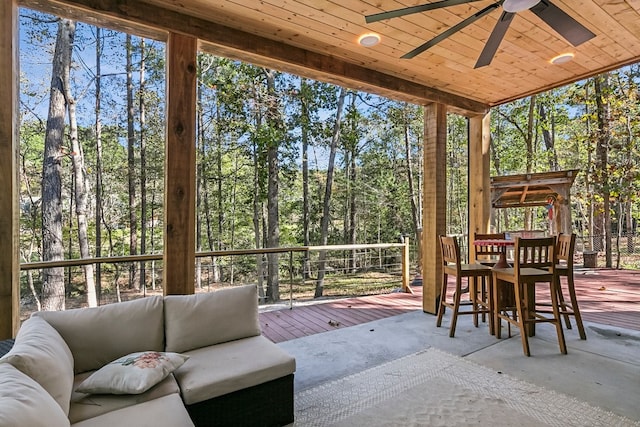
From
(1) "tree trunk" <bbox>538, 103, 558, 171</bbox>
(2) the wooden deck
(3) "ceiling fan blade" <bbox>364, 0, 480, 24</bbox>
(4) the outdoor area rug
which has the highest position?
(1) "tree trunk" <bbox>538, 103, 558, 171</bbox>

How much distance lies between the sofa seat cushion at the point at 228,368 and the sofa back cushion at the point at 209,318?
69mm

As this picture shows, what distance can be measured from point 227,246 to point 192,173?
347 inches

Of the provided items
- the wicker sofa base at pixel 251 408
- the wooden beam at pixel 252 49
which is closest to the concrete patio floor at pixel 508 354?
the wicker sofa base at pixel 251 408

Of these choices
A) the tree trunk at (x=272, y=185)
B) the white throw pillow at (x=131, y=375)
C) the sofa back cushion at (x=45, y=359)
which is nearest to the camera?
the sofa back cushion at (x=45, y=359)

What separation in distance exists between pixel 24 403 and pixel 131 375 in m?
0.62

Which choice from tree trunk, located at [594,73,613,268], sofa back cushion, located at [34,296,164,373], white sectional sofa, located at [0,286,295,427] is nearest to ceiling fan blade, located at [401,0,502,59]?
white sectional sofa, located at [0,286,295,427]

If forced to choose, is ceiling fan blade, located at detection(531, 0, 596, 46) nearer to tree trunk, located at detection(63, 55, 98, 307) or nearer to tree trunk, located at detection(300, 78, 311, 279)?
tree trunk, located at detection(300, 78, 311, 279)

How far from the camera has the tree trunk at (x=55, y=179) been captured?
6.18 m

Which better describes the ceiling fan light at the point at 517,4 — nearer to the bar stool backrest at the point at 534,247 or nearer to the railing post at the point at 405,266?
the bar stool backrest at the point at 534,247

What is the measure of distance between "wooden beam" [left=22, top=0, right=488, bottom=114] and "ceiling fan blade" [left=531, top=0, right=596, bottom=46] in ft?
5.66

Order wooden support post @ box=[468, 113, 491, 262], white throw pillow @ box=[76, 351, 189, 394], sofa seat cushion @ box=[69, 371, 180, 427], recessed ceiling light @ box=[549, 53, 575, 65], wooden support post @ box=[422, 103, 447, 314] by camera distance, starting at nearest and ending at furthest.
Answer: sofa seat cushion @ box=[69, 371, 180, 427] → white throw pillow @ box=[76, 351, 189, 394] → recessed ceiling light @ box=[549, 53, 575, 65] → wooden support post @ box=[422, 103, 447, 314] → wooden support post @ box=[468, 113, 491, 262]

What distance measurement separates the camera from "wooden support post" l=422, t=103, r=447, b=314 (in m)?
4.12

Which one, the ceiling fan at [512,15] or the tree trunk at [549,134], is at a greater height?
the tree trunk at [549,134]

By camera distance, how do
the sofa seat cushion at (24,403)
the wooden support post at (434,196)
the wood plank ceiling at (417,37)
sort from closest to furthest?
the sofa seat cushion at (24,403) → the wood plank ceiling at (417,37) → the wooden support post at (434,196)
